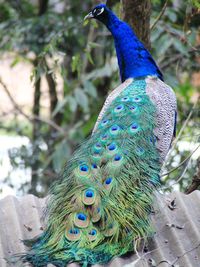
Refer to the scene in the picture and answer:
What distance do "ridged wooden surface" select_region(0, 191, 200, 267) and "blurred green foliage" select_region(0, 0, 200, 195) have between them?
4.67 feet

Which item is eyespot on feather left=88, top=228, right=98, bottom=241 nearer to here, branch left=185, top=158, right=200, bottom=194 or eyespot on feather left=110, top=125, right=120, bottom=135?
eyespot on feather left=110, top=125, right=120, bottom=135

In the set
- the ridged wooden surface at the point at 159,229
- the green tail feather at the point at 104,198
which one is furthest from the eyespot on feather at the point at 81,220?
the ridged wooden surface at the point at 159,229

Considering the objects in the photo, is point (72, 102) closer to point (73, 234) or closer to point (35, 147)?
point (35, 147)

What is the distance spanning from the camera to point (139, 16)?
14.3ft

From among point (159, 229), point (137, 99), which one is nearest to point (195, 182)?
point (137, 99)

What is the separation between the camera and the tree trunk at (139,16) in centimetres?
426

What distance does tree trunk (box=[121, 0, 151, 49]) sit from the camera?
4.26 metres

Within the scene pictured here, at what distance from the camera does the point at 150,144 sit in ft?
12.0

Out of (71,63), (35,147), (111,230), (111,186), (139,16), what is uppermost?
(139,16)

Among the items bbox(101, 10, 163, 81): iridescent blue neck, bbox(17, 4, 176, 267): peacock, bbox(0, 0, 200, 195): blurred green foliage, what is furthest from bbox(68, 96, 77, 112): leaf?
bbox(17, 4, 176, 267): peacock

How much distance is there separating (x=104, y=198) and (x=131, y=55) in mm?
1595

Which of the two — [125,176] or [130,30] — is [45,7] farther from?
[125,176]

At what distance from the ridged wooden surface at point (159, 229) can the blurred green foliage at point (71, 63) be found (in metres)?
1.42

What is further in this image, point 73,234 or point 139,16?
point 139,16
